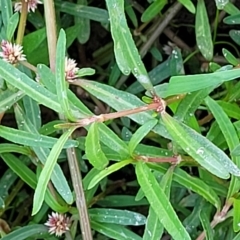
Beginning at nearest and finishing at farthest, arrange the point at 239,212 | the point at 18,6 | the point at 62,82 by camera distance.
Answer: the point at 62,82
the point at 239,212
the point at 18,6

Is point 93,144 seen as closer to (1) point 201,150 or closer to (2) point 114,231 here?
(1) point 201,150

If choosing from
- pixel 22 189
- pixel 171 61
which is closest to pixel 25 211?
pixel 22 189

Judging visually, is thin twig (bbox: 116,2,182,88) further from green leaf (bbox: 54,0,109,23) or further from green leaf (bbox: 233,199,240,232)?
green leaf (bbox: 233,199,240,232)

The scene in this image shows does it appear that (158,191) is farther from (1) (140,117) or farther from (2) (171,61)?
(2) (171,61)

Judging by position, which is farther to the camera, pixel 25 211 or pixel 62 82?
pixel 25 211

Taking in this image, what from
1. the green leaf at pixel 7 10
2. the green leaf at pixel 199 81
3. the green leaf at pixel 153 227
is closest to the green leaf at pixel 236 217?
the green leaf at pixel 153 227

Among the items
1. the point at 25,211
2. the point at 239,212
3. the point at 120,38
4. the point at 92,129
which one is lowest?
the point at 25,211

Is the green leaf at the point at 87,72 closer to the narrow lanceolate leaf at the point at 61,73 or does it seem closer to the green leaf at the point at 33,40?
the narrow lanceolate leaf at the point at 61,73
